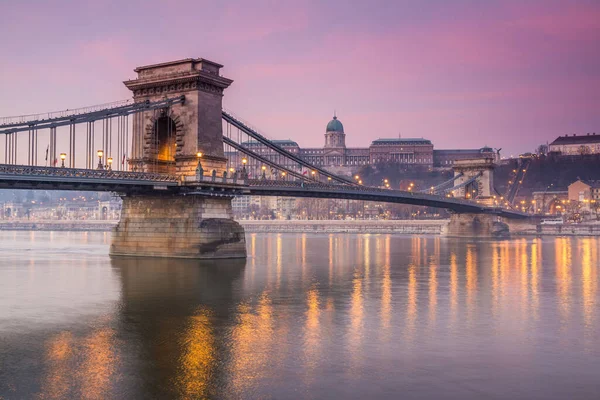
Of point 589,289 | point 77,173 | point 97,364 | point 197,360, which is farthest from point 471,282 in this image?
point 97,364

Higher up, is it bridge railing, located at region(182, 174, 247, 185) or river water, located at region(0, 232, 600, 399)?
bridge railing, located at region(182, 174, 247, 185)

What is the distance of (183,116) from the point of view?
50875 mm

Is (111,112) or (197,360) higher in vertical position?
(111,112)

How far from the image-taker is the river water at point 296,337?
50.2 ft

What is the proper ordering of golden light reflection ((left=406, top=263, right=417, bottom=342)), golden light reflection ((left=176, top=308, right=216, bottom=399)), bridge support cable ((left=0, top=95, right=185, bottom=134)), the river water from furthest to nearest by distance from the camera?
bridge support cable ((left=0, top=95, right=185, bottom=134)) → golden light reflection ((left=406, top=263, right=417, bottom=342)) → the river water → golden light reflection ((left=176, top=308, right=216, bottom=399))

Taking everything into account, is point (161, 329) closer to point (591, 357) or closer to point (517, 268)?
point (591, 357)

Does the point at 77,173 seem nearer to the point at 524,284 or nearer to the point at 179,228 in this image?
the point at 179,228

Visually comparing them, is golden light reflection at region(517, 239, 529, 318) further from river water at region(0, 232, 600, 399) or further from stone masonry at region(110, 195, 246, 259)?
stone masonry at region(110, 195, 246, 259)

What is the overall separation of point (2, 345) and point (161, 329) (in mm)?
4742

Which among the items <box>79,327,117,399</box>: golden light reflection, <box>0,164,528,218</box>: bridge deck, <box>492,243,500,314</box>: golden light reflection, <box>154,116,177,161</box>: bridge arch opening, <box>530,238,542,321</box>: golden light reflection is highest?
<box>154,116,177,161</box>: bridge arch opening

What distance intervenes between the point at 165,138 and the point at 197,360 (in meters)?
39.0

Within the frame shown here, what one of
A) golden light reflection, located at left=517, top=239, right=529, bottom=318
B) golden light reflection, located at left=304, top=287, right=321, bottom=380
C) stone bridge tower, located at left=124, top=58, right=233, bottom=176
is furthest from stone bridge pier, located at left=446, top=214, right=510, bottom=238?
golden light reflection, located at left=304, top=287, right=321, bottom=380

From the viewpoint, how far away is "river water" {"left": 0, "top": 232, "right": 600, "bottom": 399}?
1529 centimetres

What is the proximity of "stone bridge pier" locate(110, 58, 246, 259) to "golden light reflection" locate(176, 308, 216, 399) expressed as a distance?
25.8 meters
